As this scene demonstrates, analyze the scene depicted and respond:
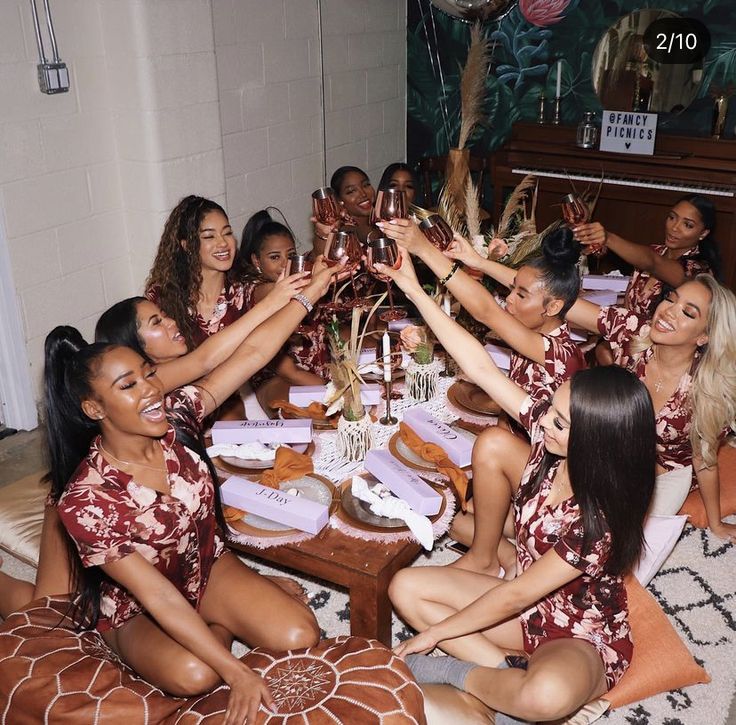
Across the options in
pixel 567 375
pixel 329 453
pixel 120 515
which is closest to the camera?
pixel 120 515

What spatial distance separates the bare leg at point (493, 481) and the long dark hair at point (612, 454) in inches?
17.2

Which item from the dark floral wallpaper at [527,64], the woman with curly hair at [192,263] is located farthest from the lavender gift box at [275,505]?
the dark floral wallpaper at [527,64]

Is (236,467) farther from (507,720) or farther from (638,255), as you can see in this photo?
(638,255)

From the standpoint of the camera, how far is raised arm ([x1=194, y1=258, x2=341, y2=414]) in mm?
2391

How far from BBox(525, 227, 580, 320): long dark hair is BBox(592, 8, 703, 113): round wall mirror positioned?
9.84 ft

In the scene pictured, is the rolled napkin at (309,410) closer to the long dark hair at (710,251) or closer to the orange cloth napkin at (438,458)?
the orange cloth napkin at (438,458)

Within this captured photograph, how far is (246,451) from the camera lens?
2336 millimetres

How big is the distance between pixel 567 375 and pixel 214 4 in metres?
2.81

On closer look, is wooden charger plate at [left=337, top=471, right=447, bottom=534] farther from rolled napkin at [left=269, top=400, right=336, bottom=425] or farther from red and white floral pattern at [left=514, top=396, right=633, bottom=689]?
rolled napkin at [left=269, top=400, right=336, bottom=425]

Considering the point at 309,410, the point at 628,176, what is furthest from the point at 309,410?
the point at 628,176

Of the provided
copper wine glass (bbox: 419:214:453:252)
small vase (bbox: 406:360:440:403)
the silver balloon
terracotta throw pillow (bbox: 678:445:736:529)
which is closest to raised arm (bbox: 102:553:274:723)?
small vase (bbox: 406:360:440:403)

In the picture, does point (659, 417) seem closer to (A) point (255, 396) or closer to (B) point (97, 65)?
(A) point (255, 396)

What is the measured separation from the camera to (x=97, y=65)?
3.69m

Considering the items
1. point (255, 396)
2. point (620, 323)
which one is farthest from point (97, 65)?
point (620, 323)
